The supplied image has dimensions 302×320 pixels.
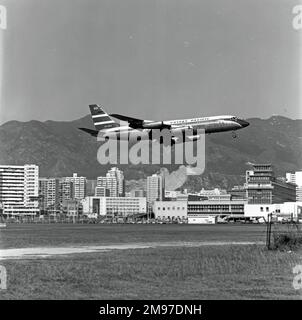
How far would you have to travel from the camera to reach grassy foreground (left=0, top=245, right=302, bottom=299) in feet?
94.6

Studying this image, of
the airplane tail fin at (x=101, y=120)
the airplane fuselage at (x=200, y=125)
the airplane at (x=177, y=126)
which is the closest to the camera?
the airplane at (x=177, y=126)

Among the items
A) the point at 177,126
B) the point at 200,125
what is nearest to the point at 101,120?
the point at 177,126

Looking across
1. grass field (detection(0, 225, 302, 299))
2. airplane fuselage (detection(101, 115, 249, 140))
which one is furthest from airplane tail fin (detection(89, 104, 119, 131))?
grass field (detection(0, 225, 302, 299))

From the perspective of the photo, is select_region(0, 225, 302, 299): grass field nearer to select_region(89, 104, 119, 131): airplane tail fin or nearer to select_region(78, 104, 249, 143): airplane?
select_region(78, 104, 249, 143): airplane

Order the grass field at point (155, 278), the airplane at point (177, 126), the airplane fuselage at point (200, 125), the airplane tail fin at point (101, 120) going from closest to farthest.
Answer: the grass field at point (155, 278) < the airplane at point (177, 126) < the airplane fuselage at point (200, 125) < the airplane tail fin at point (101, 120)

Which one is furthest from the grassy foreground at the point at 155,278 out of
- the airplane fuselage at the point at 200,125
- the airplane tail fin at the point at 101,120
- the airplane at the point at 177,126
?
the airplane tail fin at the point at 101,120

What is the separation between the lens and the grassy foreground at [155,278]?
28.8m

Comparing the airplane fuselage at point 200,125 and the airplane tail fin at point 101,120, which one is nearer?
the airplane fuselage at point 200,125

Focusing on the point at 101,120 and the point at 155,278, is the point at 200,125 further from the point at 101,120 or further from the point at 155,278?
the point at 155,278

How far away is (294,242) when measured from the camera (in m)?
48.1

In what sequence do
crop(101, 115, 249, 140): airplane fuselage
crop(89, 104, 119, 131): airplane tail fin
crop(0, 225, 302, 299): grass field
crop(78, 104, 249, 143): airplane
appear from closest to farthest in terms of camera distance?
crop(0, 225, 302, 299): grass field, crop(78, 104, 249, 143): airplane, crop(101, 115, 249, 140): airplane fuselage, crop(89, 104, 119, 131): airplane tail fin

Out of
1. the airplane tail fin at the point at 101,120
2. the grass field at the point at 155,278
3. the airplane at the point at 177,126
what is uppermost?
the airplane tail fin at the point at 101,120

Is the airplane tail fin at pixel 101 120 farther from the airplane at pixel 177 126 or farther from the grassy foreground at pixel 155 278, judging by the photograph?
the grassy foreground at pixel 155 278
